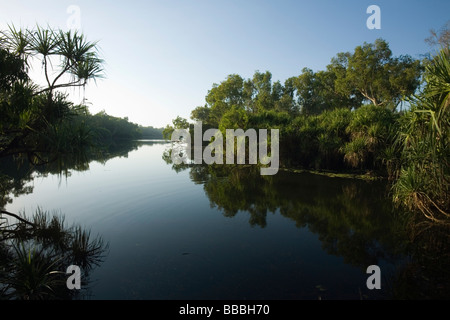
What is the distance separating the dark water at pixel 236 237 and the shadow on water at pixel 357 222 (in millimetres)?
43

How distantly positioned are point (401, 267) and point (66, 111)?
1011 cm

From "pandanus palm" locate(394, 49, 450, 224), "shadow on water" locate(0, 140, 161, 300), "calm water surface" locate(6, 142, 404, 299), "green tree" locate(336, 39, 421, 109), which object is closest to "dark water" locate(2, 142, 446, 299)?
"calm water surface" locate(6, 142, 404, 299)

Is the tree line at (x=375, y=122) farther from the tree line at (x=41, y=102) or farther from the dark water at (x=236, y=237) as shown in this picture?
the tree line at (x=41, y=102)

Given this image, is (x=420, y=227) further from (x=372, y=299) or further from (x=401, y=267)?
(x=372, y=299)

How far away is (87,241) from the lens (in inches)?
216

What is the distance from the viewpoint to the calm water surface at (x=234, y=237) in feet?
13.1

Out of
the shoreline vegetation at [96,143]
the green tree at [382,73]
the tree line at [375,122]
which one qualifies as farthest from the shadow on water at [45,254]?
the green tree at [382,73]

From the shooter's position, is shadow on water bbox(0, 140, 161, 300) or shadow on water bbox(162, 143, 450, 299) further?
shadow on water bbox(162, 143, 450, 299)

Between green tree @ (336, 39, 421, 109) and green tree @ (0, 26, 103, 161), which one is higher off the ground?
green tree @ (336, 39, 421, 109)

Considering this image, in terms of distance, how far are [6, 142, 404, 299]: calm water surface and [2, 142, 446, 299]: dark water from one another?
0.08 ft

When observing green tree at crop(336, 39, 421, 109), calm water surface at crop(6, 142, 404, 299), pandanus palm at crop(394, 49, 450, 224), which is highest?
green tree at crop(336, 39, 421, 109)

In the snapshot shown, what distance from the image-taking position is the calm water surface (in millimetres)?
4004

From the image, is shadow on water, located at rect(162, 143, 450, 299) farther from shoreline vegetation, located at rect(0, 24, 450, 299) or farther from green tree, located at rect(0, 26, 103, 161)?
green tree, located at rect(0, 26, 103, 161)

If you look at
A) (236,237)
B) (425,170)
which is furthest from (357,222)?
(236,237)
